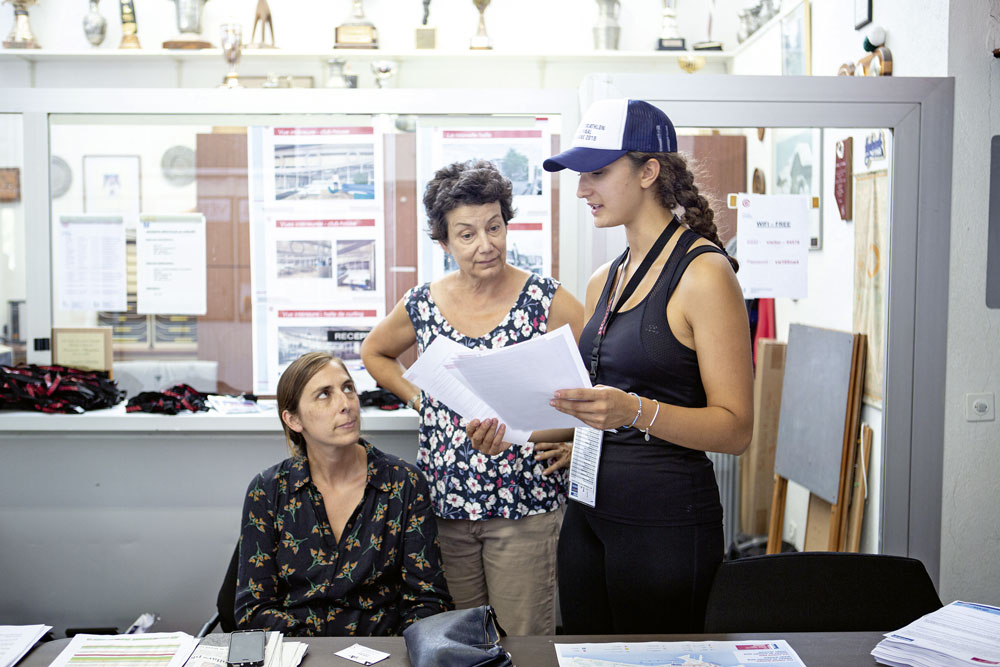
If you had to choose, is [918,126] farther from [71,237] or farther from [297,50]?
[297,50]

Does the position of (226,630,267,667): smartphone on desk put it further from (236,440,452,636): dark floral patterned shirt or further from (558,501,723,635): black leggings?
(558,501,723,635): black leggings

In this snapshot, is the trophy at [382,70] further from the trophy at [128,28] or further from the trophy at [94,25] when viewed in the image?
the trophy at [94,25]

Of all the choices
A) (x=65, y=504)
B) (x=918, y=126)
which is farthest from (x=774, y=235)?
(x=65, y=504)

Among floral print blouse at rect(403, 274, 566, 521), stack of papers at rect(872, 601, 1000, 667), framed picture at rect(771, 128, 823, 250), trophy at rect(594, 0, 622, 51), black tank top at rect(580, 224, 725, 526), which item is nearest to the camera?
stack of papers at rect(872, 601, 1000, 667)

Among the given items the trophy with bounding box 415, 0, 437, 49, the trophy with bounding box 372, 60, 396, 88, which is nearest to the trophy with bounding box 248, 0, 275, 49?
the trophy with bounding box 372, 60, 396, 88

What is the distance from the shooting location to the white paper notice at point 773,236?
8.45 ft

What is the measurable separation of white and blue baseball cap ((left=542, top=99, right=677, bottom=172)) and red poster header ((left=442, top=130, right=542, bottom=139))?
1026 mm

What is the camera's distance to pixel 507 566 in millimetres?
2066

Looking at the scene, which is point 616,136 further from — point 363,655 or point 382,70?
point 382,70

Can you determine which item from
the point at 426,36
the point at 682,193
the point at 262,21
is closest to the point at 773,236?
the point at 682,193

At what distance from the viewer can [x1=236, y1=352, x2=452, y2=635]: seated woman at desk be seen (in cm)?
175

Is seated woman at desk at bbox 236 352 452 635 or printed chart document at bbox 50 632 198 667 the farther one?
seated woman at desk at bbox 236 352 452 635

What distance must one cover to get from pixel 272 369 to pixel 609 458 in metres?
1.48

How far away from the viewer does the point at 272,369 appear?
2783mm
